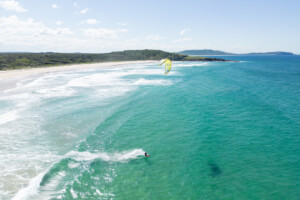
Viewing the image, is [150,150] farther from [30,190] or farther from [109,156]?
[30,190]

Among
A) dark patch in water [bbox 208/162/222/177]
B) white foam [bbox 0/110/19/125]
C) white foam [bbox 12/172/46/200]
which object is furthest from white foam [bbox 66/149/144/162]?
white foam [bbox 0/110/19/125]

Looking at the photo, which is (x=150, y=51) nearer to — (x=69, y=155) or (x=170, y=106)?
(x=170, y=106)

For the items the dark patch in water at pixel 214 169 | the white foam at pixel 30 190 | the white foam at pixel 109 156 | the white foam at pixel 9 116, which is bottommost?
the white foam at pixel 30 190

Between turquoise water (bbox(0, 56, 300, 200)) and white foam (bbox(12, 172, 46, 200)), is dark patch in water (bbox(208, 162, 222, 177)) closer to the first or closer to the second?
turquoise water (bbox(0, 56, 300, 200))

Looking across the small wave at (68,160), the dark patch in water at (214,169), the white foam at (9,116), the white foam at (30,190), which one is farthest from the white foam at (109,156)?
the white foam at (9,116)

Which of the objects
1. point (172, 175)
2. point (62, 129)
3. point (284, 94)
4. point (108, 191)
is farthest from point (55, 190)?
point (284, 94)

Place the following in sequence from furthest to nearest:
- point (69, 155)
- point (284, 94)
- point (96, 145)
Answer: point (284, 94) < point (96, 145) < point (69, 155)

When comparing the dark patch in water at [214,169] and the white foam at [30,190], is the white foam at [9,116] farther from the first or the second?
the dark patch in water at [214,169]
